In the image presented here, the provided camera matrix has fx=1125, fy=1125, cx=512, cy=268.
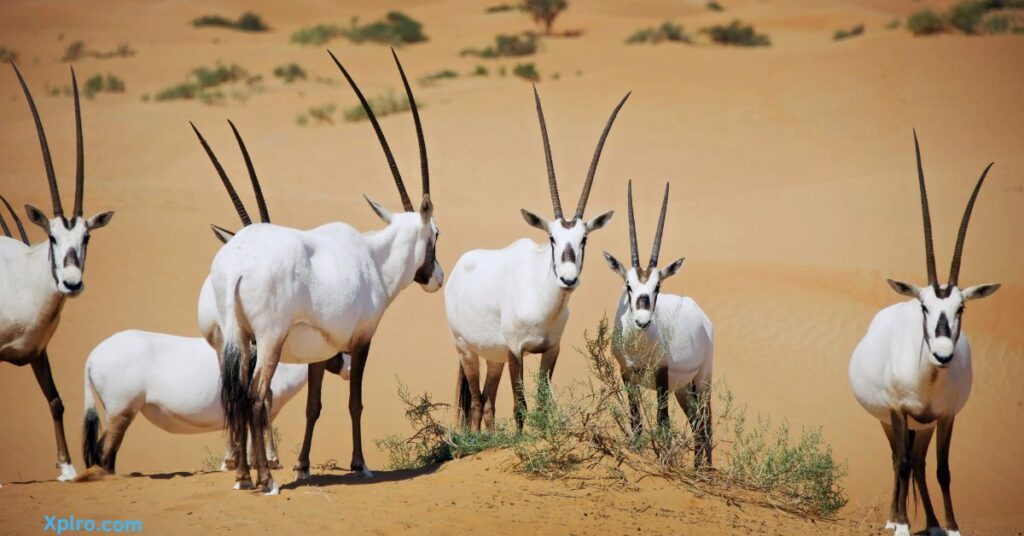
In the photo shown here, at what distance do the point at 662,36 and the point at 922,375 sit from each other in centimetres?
3821

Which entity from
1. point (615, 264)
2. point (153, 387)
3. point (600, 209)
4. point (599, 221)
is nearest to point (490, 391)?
point (615, 264)

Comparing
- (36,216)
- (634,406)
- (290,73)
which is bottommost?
(634,406)

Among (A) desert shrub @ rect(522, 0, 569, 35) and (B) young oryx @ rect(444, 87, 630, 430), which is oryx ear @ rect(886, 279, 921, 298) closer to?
(B) young oryx @ rect(444, 87, 630, 430)

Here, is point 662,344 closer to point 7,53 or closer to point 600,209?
point 600,209

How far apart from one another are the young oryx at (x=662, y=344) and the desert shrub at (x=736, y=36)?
35141 millimetres

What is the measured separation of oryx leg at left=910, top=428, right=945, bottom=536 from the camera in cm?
863

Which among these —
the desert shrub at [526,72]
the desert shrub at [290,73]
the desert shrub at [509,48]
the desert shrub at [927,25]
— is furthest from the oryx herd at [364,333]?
the desert shrub at [509,48]

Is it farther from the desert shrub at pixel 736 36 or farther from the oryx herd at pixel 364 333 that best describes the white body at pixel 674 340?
the desert shrub at pixel 736 36

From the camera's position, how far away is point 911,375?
839cm

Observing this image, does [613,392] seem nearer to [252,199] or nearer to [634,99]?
[252,199]

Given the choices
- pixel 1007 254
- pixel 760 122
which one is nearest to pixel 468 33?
pixel 760 122

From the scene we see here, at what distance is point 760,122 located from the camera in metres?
30.5

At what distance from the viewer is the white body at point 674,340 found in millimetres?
9227

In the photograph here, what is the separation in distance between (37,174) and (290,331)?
1928 centimetres
